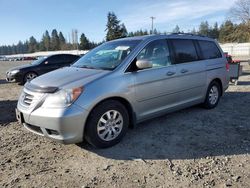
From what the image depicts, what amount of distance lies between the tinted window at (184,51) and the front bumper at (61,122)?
104 inches

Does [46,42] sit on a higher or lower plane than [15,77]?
higher

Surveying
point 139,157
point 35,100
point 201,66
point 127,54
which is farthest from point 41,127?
point 201,66

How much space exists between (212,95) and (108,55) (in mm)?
3061

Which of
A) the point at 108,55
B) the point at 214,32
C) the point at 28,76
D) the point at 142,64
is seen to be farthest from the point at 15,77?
the point at 214,32

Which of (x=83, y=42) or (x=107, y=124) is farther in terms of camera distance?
(x=83, y=42)

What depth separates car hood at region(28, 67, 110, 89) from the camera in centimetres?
436

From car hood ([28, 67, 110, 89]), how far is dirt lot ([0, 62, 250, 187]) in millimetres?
1103

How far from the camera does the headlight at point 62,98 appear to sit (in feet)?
13.5

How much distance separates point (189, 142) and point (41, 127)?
8.12 feet


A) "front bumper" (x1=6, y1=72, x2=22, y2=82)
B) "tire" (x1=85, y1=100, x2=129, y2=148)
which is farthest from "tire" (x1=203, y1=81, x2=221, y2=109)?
"front bumper" (x1=6, y1=72, x2=22, y2=82)

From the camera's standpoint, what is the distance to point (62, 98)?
4.14 metres

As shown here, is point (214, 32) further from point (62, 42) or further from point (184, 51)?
point (184, 51)

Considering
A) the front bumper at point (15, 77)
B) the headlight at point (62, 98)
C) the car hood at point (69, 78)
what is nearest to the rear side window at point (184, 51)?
the car hood at point (69, 78)

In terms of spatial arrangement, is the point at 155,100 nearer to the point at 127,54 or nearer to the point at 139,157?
the point at 127,54
